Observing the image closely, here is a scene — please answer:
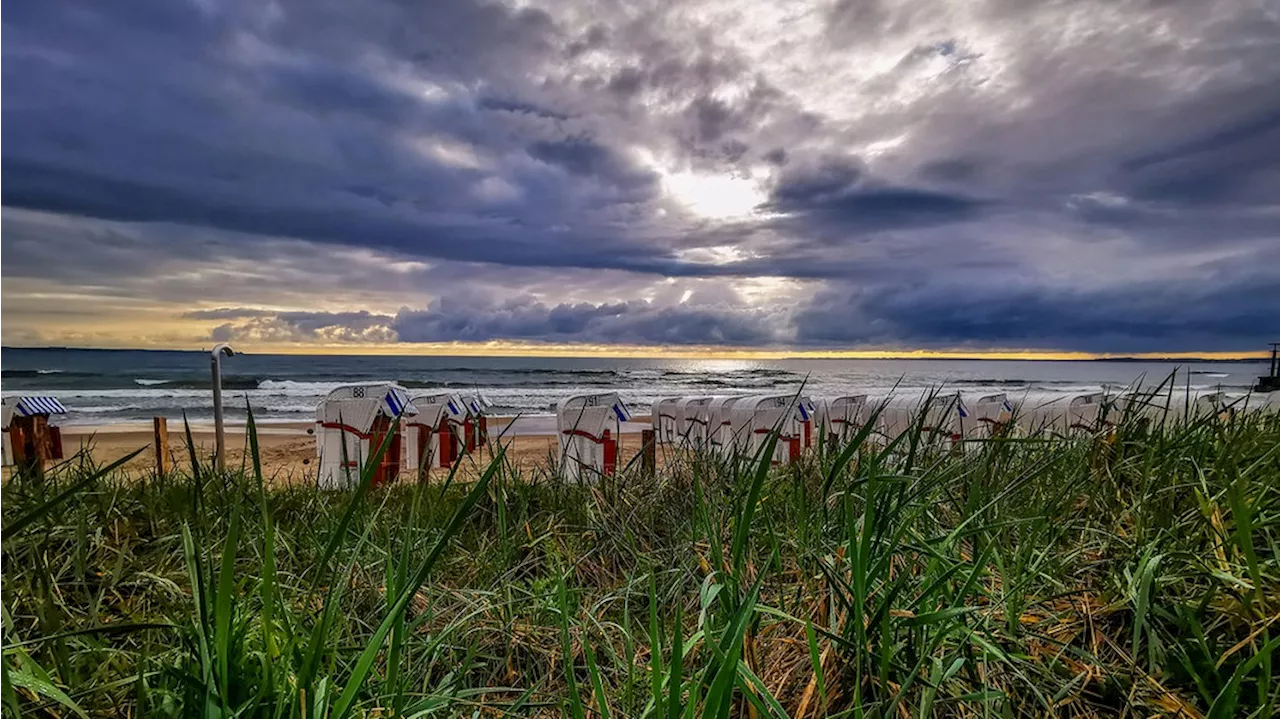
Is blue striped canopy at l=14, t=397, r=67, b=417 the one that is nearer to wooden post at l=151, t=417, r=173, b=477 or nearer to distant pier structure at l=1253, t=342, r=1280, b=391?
wooden post at l=151, t=417, r=173, b=477

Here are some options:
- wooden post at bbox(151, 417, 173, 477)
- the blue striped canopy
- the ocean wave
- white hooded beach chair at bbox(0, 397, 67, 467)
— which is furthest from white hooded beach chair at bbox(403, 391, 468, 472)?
the ocean wave

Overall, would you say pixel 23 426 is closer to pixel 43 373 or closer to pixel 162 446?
pixel 162 446

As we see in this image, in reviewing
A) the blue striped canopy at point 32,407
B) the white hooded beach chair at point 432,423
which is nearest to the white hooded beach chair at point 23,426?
the blue striped canopy at point 32,407

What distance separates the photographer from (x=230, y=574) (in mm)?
1209

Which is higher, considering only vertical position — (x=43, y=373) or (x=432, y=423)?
(x=432, y=423)

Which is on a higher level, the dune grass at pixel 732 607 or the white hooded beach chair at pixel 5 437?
the dune grass at pixel 732 607

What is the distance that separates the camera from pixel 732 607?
1.64 metres

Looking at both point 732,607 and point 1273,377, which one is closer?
point 732,607

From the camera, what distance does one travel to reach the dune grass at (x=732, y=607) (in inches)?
55.0

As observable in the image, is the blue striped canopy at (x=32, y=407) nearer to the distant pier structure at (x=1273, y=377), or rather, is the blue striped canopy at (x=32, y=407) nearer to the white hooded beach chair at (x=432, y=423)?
the white hooded beach chair at (x=432, y=423)

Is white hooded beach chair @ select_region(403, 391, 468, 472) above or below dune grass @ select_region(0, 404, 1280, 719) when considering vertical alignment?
below

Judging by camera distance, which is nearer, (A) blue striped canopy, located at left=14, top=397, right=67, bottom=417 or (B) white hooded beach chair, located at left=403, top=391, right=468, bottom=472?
(A) blue striped canopy, located at left=14, top=397, right=67, bottom=417

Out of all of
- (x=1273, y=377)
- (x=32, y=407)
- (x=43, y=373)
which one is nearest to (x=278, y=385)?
(x=43, y=373)

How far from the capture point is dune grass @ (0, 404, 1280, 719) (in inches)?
55.0
